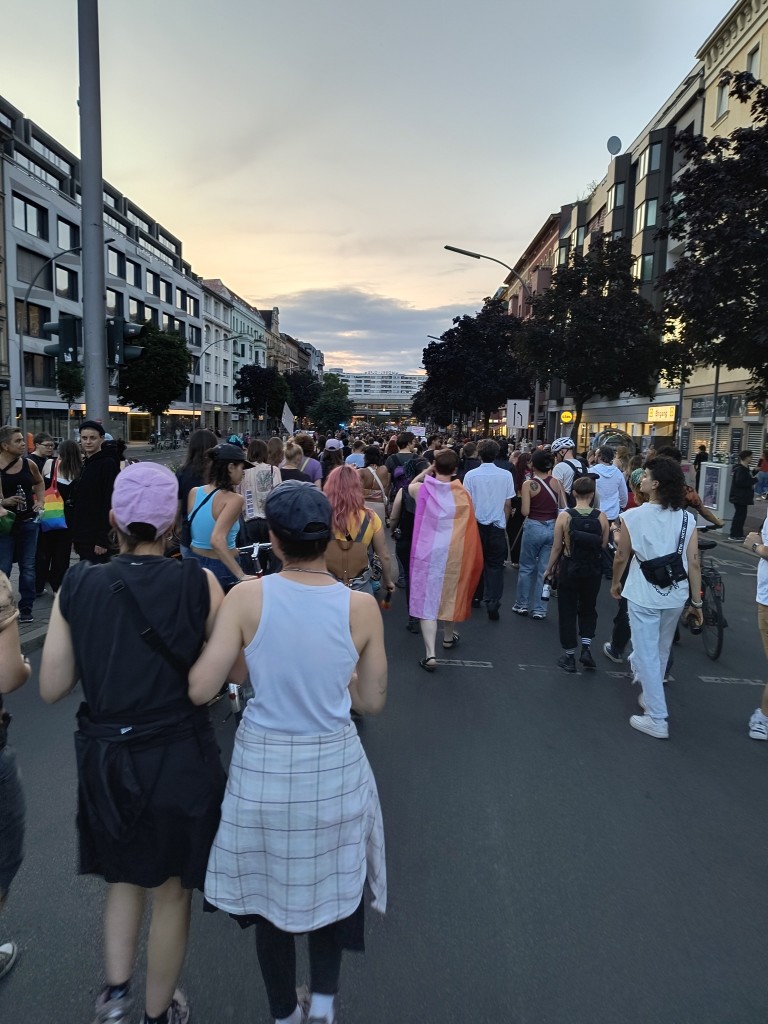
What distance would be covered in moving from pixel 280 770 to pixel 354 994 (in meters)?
1.09

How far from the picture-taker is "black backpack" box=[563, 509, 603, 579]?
582cm

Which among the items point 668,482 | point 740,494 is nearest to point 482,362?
point 740,494

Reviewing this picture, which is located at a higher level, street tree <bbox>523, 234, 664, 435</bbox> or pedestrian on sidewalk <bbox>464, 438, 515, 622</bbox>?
street tree <bbox>523, 234, 664, 435</bbox>

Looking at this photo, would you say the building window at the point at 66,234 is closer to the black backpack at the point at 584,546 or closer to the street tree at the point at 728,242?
the street tree at the point at 728,242

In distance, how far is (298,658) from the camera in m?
1.91

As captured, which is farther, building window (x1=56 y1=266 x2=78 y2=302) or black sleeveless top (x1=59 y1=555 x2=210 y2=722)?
building window (x1=56 y1=266 x2=78 y2=302)

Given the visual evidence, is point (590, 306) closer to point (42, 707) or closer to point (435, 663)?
point (435, 663)

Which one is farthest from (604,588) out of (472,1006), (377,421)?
(377,421)

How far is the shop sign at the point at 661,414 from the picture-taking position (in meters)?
35.6

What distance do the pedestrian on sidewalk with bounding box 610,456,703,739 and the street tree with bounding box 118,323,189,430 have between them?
4288cm

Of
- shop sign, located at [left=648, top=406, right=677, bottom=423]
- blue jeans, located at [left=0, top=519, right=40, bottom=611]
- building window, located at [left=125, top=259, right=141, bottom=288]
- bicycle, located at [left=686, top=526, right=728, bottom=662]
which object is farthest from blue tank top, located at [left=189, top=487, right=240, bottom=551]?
building window, located at [left=125, top=259, right=141, bottom=288]

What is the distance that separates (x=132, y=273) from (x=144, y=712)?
2366 inches

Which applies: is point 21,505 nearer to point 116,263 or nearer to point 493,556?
point 493,556

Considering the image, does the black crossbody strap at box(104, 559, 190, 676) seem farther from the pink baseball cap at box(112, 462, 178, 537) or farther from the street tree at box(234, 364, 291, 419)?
the street tree at box(234, 364, 291, 419)
